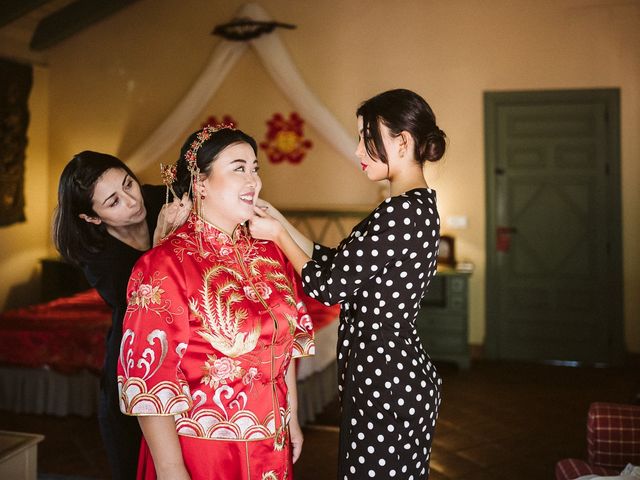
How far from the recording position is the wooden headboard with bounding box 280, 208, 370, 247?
636 cm

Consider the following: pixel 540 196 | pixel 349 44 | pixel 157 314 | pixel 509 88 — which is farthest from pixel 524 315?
pixel 157 314

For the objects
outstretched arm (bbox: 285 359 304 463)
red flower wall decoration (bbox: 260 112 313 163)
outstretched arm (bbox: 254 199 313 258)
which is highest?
red flower wall decoration (bbox: 260 112 313 163)

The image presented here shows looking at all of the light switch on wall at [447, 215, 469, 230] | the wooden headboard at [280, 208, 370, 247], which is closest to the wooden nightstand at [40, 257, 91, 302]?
the wooden headboard at [280, 208, 370, 247]

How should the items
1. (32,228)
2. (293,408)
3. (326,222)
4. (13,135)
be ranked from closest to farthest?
(293,408) < (326,222) < (13,135) < (32,228)

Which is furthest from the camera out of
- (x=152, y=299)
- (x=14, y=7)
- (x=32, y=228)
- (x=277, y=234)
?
(x=32, y=228)

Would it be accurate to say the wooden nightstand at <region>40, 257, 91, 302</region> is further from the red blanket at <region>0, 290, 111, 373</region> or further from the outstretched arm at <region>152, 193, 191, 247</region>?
the outstretched arm at <region>152, 193, 191, 247</region>

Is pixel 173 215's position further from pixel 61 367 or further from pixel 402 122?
pixel 61 367

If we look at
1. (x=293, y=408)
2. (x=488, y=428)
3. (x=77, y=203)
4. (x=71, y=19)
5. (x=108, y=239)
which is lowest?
(x=488, y=428)

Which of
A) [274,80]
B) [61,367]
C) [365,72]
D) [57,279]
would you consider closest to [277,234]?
[61,367]

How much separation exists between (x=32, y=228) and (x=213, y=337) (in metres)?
5.88

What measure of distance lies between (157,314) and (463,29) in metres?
5.10

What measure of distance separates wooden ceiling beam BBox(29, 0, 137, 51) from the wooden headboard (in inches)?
101

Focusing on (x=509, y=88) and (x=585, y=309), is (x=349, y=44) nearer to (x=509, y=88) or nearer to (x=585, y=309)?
(x=509, y=88)

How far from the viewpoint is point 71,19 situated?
6.82 m
